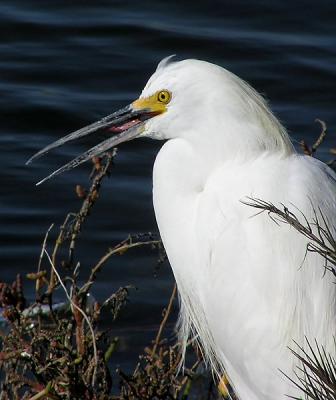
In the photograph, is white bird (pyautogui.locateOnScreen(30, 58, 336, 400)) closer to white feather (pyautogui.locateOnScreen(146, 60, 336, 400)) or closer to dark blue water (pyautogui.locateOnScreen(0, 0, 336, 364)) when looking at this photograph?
white feather (pyautogui.locateOnScreen(146, 60, 336, 400))

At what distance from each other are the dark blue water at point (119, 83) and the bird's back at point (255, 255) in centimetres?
191

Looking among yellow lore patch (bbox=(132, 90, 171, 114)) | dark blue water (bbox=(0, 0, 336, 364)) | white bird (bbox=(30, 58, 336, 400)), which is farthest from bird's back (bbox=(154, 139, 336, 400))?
dark blue water (bbox=(0, 0, 336, 364))

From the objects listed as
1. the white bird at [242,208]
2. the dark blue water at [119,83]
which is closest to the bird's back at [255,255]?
the white bird at [242,208]

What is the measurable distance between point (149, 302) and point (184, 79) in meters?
2.52

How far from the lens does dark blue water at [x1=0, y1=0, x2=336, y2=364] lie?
6.50m

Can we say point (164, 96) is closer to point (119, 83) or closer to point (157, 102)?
point (157, 102)

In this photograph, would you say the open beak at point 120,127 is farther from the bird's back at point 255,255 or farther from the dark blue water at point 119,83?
the dark blue water at point 119,83

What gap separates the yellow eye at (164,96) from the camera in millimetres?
3793

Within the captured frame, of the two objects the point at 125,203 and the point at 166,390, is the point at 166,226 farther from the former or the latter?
the point at 125,203

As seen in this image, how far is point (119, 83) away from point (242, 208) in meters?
4.89

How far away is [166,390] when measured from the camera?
12.1 ft

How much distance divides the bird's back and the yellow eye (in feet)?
0.51

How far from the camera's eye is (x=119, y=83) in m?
8.45

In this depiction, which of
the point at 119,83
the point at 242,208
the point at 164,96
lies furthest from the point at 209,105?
the point at 119,83
